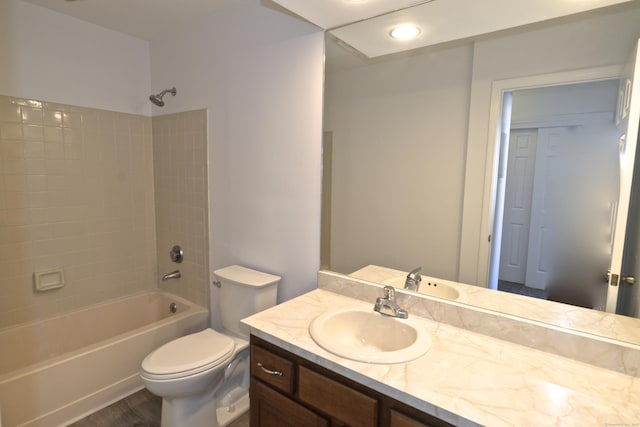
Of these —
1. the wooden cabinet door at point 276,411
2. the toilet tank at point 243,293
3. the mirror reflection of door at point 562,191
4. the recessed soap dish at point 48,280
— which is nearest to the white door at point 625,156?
the mirror reflection of door at point 562,191

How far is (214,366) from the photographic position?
1.64 meters

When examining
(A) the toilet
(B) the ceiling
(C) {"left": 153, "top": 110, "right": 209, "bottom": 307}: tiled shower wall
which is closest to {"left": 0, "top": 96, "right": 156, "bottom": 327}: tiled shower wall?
(C) {"left": 153, "top": 110, "right": 209, "bottom": 307}: tiled shower wall

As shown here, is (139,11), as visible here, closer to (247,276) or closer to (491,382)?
(247,276)

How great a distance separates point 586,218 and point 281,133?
4.66 feet

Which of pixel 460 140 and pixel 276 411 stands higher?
pixel 460 140

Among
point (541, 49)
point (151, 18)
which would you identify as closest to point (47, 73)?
point (151, 18)

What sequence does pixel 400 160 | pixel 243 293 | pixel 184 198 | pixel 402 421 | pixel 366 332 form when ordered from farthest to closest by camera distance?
pixel 184 198 → pixel 243 293 → pixel 400 160 → pixel 366 332 → pixel 402 421

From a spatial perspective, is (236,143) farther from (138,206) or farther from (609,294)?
(609,294)

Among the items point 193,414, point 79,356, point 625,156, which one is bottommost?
point 193,414

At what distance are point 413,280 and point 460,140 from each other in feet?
2.11

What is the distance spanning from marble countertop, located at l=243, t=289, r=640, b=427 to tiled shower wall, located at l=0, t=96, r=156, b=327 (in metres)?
1.89

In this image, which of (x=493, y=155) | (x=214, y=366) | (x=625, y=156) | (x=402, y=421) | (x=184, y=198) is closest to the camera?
(x=402, y=421)

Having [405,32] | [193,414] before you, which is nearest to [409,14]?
[405,32]

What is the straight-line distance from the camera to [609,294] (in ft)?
3.66
